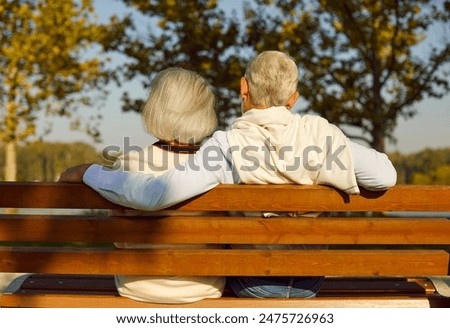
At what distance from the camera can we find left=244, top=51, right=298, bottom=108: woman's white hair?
10.4ft

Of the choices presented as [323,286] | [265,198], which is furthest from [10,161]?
[265,198]

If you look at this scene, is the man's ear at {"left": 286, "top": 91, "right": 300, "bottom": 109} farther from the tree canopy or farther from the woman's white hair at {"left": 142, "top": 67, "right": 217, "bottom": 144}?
the tree canopy

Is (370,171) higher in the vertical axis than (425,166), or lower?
higher

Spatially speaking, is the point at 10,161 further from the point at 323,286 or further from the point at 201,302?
the point at 201,302

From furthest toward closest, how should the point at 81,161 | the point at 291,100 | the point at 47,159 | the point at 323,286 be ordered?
the point at 47,159, the point at 81,161, the point at 323,286, the point at 291,100

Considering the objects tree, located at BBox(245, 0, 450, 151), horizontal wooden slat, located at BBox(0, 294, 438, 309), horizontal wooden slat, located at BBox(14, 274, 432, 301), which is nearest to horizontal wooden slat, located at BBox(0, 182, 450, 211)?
horizontal wooden slat, located at BBox(0, 294, 438, 309)

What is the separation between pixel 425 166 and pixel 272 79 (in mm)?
16387

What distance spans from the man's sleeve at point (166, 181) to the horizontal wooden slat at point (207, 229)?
0.11m

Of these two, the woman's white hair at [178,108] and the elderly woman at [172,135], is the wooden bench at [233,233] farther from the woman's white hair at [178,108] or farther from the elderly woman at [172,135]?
the woman's white hair at [178,108]

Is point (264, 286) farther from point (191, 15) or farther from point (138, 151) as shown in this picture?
point (191, 15)

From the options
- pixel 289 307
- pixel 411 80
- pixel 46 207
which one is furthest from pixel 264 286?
pixel 411 80

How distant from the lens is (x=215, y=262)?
311 cm

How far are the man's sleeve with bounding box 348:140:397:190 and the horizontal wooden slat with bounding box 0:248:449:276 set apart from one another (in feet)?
0.98

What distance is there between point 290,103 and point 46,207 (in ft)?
3.63
